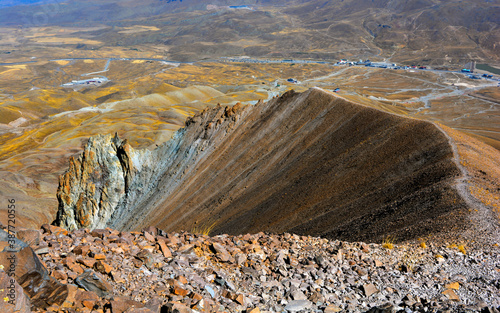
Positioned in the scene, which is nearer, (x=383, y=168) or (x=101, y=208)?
(x=383, y=168)

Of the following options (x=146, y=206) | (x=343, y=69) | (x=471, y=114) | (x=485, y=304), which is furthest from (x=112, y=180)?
(x=343, y=69)

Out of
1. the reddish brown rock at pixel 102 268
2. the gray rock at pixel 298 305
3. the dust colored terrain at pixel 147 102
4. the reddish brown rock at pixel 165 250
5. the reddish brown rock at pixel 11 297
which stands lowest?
the dust colored terrain at pixel 147 102

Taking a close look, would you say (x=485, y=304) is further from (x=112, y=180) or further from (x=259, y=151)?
(x=112, y=180)

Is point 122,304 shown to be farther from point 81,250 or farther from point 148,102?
point 148,102

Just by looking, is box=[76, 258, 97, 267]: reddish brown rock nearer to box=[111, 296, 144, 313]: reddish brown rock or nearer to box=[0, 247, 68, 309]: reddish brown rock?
box=[0, 247, 68, 309]: reddish brown rock

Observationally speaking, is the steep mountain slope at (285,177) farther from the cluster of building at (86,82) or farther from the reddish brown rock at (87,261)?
the cluster of building at (86,82)

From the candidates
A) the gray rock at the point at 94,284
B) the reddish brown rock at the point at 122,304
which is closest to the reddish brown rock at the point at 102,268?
the gray rock at the point at 94,284
